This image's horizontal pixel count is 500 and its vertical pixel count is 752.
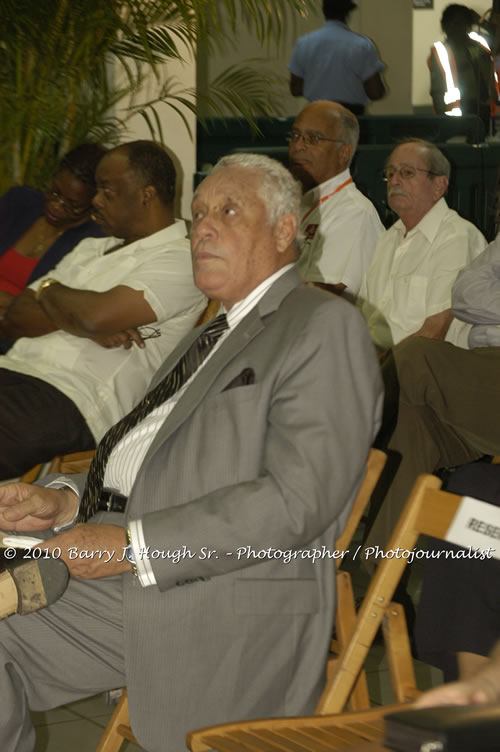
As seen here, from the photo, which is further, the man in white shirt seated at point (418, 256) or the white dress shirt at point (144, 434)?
the man in white shirt seated at point (418, 256)

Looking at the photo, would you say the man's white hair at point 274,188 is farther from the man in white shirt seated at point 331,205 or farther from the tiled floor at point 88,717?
the man in white shirt seated at point 331,205

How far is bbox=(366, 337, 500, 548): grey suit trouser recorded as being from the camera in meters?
3.31

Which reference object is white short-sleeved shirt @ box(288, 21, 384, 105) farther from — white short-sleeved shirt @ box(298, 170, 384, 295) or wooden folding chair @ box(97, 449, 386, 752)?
wooden folding chair @ box(97, 449, 386, 752)

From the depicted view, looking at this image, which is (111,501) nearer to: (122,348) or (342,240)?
(122,348)

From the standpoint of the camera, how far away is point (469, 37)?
7.55 meters

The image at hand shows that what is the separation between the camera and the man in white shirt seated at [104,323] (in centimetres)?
333

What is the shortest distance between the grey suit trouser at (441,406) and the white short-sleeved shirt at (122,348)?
2.53 ft

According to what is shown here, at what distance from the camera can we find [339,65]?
701 cm

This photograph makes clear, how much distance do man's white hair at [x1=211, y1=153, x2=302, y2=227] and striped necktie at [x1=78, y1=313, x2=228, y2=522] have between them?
0.27 metres

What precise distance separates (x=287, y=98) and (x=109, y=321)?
8.02 meters

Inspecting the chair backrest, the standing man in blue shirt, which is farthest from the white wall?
the chair backrest

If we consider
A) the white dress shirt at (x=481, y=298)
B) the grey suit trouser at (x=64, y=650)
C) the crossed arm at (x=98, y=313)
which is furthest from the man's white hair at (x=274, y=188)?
the white dress shirt at (x=481, y=298)

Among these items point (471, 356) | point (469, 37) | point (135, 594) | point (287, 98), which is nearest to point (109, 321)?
point (471, 356)

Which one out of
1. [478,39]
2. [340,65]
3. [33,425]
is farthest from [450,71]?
[33,425]
